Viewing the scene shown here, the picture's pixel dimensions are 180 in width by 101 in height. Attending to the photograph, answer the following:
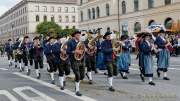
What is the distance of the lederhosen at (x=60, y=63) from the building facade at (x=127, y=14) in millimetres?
36271

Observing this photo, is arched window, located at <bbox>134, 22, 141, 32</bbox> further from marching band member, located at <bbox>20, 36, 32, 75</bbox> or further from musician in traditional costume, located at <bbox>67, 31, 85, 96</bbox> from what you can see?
musician in traditional costume, located at <bbox>67, 31, 85, 96</bbox>

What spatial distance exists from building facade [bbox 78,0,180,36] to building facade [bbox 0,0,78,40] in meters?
39.8

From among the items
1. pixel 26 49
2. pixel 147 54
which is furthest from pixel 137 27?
pixel 147 54

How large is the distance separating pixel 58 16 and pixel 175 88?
112768 millimetres

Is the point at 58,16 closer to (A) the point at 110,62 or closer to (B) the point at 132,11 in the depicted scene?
(B) the point at 132,11

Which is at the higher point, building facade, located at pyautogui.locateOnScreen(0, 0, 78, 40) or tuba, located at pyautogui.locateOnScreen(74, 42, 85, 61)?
building facade, located at pyautogui.locateOnScreen(0, 0, 78, 40)

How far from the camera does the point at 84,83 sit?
16234 mm

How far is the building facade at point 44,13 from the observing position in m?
121

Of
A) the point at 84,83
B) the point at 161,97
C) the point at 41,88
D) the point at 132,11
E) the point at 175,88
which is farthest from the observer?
the point at 132,11

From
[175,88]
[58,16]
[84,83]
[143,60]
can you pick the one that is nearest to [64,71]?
[84,83]

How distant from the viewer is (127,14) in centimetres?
6375

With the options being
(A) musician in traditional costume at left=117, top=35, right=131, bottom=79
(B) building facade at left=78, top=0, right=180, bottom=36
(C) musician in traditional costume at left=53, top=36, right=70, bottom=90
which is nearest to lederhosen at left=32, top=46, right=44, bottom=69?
(C) musician in traditional costume at left=53, top=36, right=70, bottom=90

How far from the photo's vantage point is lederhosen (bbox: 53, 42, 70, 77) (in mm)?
14921

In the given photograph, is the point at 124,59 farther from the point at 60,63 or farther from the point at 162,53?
the point at 60,63
